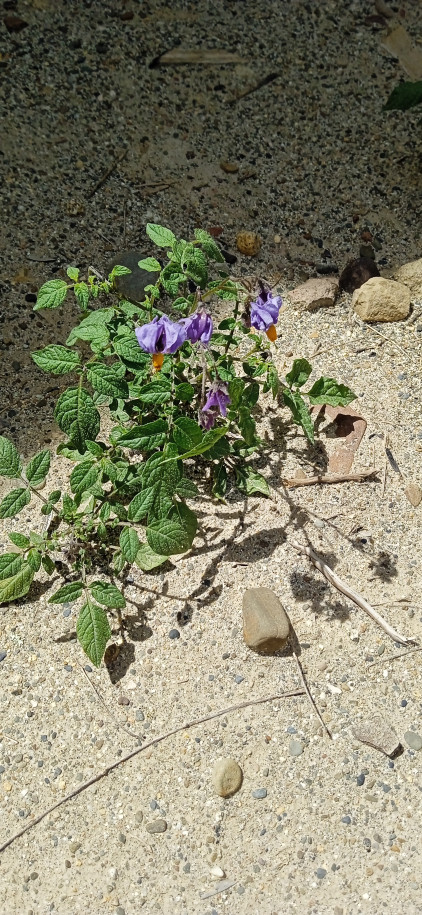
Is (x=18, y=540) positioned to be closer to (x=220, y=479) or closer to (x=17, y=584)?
(x=17, y=584)

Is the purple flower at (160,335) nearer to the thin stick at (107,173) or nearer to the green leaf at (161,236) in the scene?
the green leaf at (161,236)

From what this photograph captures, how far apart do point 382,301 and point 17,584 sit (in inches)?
49.3

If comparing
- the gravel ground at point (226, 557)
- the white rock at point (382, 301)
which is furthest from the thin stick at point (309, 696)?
the white rock at point (382, 301)

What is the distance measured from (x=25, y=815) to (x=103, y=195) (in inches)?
70.9

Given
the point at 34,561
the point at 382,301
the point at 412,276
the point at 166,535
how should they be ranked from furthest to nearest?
the point at 412,276 < the point at 382,301 < the point at 34,561 < the point at 166,535

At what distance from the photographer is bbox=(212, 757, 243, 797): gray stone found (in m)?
1.63

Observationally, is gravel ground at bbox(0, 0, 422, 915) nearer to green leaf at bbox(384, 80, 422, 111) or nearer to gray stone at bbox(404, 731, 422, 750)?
gray stone at bbox(404, 731, 422, 750)

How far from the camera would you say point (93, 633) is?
1.65 metres

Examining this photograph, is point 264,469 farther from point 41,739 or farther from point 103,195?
point 103,195

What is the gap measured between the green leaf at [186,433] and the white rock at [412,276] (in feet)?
3.75

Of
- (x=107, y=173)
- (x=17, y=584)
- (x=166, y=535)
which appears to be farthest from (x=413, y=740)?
(x=107, y=173)

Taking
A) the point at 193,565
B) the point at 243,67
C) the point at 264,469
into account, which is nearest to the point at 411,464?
the point at 264,469

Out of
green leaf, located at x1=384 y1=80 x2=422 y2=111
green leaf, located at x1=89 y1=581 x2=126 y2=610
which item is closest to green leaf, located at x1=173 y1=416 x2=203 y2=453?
green leaf, located at x1=89 y1=581 x2=126 y2=610

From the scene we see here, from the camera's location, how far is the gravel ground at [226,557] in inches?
62.4
